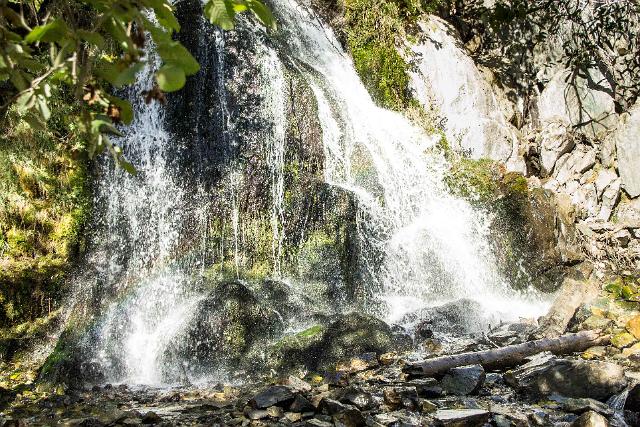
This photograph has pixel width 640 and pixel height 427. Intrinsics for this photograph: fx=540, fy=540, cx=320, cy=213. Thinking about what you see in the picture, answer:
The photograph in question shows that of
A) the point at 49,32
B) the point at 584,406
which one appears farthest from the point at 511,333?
the point at 49,32

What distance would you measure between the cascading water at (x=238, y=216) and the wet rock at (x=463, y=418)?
3594mm

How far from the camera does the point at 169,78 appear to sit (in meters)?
1.67

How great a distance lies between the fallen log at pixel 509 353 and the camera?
201 inches

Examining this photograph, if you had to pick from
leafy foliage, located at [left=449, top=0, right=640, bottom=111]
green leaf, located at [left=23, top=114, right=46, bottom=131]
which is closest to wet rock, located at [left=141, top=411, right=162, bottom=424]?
green leaf, located at [left=23, top=114, right=46, bottom=131]

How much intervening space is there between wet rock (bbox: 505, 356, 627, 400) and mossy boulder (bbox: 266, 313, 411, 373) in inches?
67.4

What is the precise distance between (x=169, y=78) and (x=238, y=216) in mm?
6898

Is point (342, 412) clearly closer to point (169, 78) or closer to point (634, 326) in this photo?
point (169, 78)

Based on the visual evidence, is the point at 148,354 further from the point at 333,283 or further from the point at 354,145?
the point at 354,145

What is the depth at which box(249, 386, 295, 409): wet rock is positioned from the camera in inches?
171

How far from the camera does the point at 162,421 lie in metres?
4.43

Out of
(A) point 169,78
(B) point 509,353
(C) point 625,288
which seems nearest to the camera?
(A) point 169,78

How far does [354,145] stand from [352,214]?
1.75m

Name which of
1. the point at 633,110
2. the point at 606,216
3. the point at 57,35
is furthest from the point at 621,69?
the point at 57,35

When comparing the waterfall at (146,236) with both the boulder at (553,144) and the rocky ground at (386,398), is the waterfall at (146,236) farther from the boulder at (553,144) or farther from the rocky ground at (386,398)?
the boulder at (553,144)
